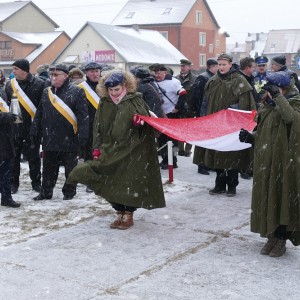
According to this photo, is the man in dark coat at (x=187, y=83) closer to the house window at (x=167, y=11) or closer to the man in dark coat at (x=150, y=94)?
the man in dark coat at (x=150, y=94)

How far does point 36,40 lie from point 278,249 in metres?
53.2

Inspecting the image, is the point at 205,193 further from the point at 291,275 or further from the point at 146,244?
the point at 291,275

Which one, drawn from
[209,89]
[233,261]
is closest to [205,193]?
[209,89]

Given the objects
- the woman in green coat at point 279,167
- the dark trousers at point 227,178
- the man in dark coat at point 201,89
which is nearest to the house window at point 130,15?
the man in dark coat at point 201,89

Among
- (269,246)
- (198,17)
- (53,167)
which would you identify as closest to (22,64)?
(53,167)

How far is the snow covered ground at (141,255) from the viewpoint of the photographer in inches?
192

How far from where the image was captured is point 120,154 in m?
6.62

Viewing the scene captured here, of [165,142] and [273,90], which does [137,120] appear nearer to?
[273,90]

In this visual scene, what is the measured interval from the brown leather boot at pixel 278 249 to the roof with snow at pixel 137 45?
138 feet

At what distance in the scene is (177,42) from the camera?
63.7 m

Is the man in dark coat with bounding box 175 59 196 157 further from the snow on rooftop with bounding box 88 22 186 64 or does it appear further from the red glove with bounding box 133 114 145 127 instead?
the snow on rooftop with bounding box 88 22 186 64

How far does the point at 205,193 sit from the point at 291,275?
3.71 meters

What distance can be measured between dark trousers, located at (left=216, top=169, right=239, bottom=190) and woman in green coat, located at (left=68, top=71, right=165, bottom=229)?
6.97ft

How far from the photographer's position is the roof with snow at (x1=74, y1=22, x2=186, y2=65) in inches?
1930
